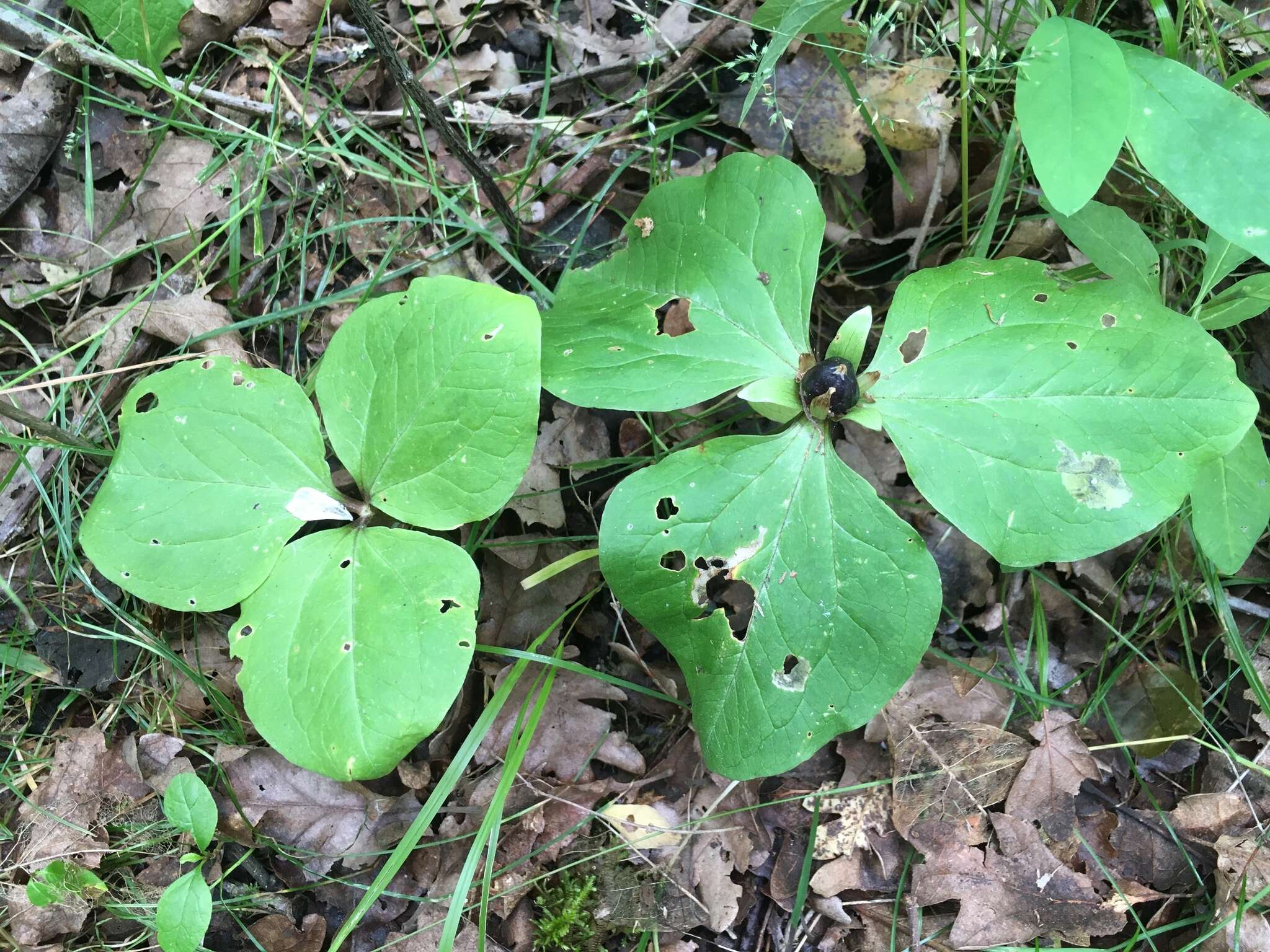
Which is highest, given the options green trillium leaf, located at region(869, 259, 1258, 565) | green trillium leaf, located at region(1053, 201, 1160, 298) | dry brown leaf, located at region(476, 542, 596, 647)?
green trillium leaf, located at region(1053, 201, 1160, 298)

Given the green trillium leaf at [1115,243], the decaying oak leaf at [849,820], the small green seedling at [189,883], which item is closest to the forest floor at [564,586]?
the decaying oak leaf at [849,820]

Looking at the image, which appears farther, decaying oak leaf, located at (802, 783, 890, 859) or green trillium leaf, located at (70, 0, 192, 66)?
green trillium leaf, located at (70, 0, 192, 66)

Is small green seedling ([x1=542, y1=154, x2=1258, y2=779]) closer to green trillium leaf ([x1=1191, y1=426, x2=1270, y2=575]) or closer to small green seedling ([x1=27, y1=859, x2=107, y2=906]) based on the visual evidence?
green trillium leaf ([x1=1191, y1=426, x2=1270, y2=575])

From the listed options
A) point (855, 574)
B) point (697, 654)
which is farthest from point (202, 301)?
point (855, 574)

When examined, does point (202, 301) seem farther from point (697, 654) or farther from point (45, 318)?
point (697, 654)

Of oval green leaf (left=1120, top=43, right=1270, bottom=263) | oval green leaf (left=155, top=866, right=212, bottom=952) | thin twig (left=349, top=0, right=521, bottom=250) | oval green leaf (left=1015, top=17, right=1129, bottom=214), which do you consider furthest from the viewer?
oval green leaf (left=155, top=866, right=212, bottom=952)

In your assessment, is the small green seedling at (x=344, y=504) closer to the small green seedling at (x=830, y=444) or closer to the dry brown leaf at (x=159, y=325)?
the small green seedling at (x=830, y=444)

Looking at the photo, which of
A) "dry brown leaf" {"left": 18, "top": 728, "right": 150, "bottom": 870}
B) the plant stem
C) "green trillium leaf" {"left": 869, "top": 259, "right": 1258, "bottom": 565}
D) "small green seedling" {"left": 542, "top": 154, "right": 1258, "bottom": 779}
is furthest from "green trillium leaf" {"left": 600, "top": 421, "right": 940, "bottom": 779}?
"dry brown leaf" {"left": 18, "top": 728, "right": 150, "bottom": 870}
